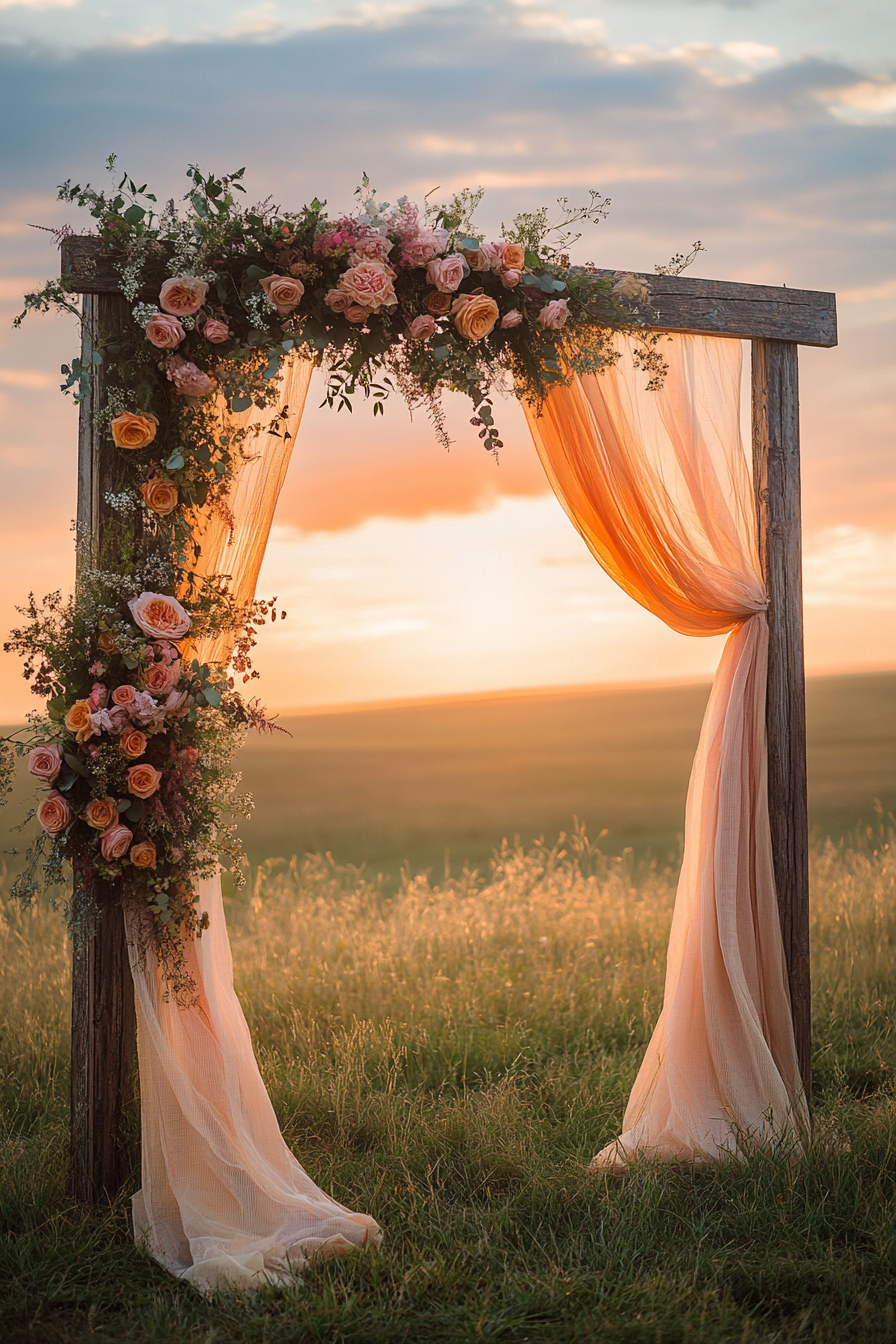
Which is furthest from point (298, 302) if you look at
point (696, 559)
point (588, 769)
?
point (588, 769)

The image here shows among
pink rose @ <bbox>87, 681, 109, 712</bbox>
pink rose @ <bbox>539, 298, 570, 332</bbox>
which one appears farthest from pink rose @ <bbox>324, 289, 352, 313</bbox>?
pink rose @ <bbox>87, 681, 109, 712</bbox>

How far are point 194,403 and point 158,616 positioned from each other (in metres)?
0.71

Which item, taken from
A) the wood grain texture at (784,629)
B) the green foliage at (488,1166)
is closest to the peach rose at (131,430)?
the wood grain texture at (784,629)

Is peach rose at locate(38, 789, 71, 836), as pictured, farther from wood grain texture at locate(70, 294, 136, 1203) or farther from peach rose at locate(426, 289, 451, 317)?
peach rose at locate(426, 289, 451, 317)

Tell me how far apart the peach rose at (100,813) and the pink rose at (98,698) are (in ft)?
0.88

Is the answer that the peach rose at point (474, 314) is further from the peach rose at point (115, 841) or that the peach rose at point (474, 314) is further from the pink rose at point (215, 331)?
the peach rose at point (115, 841)

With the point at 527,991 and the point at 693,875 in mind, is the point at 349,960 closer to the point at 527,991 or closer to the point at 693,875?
the point at 527,991

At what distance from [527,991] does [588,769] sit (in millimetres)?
12005

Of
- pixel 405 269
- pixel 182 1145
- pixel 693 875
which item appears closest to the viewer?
pixel 182 1145

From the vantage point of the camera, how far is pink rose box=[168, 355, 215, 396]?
290cm

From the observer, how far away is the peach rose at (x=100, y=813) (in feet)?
8.95

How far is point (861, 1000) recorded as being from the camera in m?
4.62

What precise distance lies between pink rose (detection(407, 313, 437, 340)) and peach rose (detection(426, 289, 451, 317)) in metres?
0.06

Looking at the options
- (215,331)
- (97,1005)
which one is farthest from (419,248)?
(97,1005)
